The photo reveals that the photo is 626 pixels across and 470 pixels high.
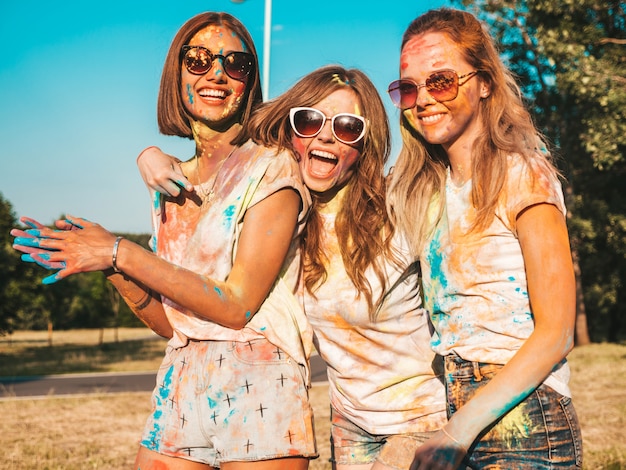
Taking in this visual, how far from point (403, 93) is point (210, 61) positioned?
77 cm

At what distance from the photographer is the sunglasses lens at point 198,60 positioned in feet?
8.84

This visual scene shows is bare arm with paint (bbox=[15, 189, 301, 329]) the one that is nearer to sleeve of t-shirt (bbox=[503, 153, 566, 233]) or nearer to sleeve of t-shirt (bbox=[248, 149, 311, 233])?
sleeve of t-shirt (bbox=[248, 149, 311, 233])

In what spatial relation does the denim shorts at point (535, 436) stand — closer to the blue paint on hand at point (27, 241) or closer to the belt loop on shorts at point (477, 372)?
the belt loop on shorts at point (477, 372)

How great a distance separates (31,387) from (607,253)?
19.6 m

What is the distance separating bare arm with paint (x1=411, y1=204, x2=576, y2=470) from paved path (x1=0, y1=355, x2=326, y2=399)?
11647 mm

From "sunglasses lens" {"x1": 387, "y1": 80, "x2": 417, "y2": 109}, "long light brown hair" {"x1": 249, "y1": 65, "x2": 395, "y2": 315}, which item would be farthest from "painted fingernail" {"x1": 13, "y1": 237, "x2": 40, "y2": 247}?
"sunglasses lens" {"x1": 387, "y1": 80, "x2": 417, "y2": 109}

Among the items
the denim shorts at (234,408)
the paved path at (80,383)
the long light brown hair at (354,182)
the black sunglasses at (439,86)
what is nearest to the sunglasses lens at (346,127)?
the long light brown hair at (354,182)

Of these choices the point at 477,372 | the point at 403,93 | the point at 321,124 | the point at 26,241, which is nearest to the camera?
the point at 477,372

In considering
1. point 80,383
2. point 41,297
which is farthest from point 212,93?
point 41,297

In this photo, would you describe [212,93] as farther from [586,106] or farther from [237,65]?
[586,106]

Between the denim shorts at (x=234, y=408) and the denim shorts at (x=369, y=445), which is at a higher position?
the denim shorts at (x=234, y=408)

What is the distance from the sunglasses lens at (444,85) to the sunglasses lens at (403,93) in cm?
9

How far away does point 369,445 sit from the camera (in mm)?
2908

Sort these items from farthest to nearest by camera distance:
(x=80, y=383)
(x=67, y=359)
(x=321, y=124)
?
(x=67, y=359) < (x=80, y=383) < (x=321, y=124)
